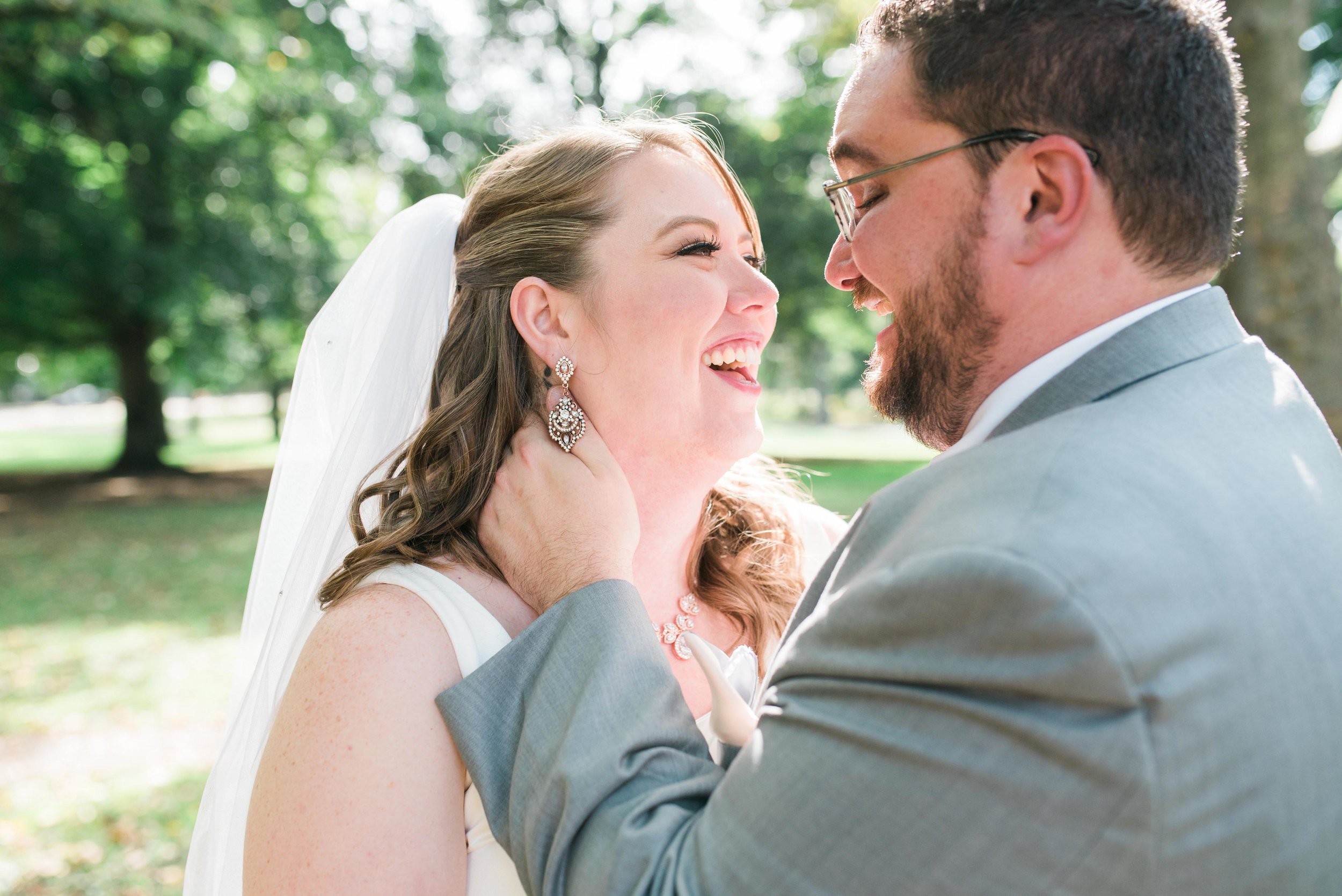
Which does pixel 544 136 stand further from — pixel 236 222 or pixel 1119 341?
pixel 236 222

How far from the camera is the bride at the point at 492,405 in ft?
7.57

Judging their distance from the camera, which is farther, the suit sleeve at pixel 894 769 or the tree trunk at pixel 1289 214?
the tree trunk at pixel 1289 214

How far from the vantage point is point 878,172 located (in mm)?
1864

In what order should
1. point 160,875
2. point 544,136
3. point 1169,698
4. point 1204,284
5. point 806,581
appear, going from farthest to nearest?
point 160,875 → point 806,581 → point 544,136 → point 1204,284 → point 1169,698

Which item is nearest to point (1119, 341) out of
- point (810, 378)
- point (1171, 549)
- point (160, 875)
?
point (1171, 549)

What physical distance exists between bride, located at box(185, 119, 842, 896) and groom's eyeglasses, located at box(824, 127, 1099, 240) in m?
0.52

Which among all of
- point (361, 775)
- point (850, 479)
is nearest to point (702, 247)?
point (361, 775)

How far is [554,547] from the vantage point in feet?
6.90

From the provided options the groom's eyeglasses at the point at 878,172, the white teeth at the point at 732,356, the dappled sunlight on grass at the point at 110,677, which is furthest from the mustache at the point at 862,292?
the dappled sunlight on grass at the point at 110,677

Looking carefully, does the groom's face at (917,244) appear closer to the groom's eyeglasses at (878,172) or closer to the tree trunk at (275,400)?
the groom's eyeglasses at (878,172)

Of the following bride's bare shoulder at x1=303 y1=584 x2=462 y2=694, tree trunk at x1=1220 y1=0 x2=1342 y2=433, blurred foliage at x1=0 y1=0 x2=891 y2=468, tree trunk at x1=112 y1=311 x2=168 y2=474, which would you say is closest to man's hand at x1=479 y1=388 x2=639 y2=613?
bride's bare shoulder at x1=303 y1=584 x2=462 y2=694

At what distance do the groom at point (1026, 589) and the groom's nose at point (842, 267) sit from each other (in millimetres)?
279

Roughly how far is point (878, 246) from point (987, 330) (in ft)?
0.98

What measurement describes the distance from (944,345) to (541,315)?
1271 mm
